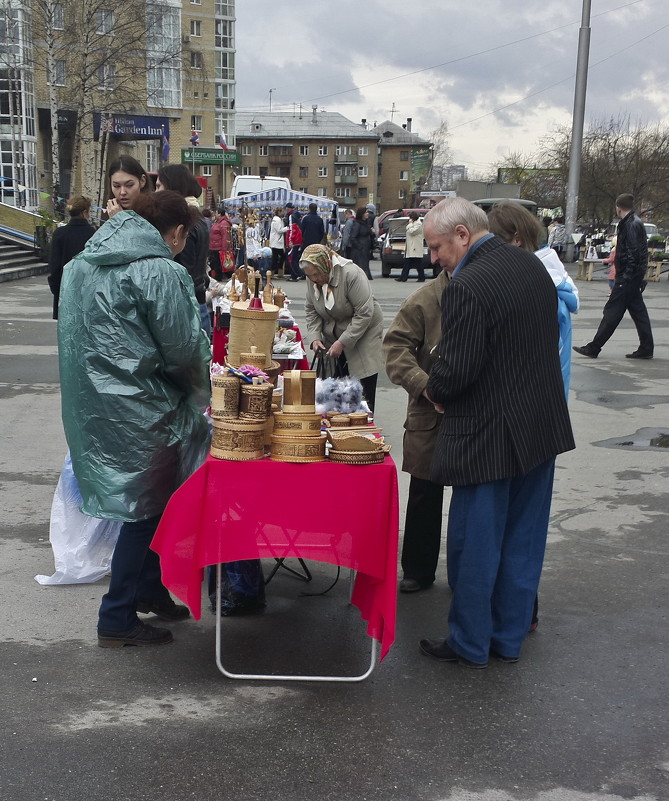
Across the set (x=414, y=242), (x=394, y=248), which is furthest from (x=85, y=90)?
(x=414, y=242)

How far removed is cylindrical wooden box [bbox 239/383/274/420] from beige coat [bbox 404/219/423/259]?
18538 millimetres

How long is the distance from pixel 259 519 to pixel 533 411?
112 centimetres

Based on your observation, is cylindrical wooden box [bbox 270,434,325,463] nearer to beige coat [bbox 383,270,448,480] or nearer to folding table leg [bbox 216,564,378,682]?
A: folding table leg [bbox 216,564,378,682]

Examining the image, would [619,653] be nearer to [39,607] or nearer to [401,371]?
[401,371]

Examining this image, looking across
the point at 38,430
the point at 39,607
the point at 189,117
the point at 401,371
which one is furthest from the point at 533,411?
the point at 189,117

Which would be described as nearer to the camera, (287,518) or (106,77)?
(287,518)

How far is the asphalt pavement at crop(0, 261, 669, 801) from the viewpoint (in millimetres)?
2848

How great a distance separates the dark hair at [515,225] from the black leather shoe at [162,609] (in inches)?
87.1

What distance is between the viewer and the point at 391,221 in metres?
25.0

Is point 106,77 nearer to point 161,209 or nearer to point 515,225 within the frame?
point 161,209

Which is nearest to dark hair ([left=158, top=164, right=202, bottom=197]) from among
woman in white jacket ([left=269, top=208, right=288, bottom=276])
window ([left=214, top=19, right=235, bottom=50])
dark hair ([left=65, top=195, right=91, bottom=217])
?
dark hair ([left=65, top=195, right=91, bottom=217])

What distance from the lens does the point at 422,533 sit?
4.44m

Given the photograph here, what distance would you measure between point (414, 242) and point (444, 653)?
62.0 feet

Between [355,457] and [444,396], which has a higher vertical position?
[444,396]
